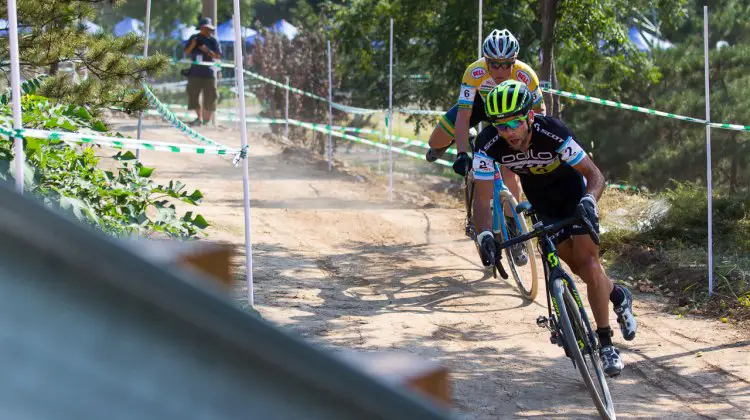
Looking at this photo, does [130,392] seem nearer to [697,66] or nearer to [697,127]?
[697,127]

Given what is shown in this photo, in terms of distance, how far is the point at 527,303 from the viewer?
23.7ft

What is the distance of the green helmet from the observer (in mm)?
4648

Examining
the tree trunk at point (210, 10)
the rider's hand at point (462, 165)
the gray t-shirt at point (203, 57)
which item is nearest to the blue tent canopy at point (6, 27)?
the rider's hand at point (462, 165)

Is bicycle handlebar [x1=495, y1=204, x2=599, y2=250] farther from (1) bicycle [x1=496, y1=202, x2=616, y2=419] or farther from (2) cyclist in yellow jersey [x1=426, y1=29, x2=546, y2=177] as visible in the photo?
(2) cyclist in yellow jersey [x1=426, y1=29, x2=546, y2=177]

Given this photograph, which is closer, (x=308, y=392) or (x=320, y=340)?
(x=308, y=392)

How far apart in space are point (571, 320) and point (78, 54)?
175 inches

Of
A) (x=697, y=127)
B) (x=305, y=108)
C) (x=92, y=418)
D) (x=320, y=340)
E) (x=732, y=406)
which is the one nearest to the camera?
(x=92, y=418)

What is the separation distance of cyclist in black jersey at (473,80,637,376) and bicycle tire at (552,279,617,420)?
83 millimetres

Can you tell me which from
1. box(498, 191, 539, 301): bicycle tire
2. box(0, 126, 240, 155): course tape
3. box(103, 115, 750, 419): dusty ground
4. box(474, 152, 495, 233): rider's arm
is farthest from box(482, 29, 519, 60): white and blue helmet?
box(0, 126, 240, 155): course tape

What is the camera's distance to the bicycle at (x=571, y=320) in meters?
4.53

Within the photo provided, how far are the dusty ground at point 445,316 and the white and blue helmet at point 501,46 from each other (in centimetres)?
192

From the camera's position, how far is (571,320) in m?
4.66

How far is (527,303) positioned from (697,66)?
7311mm

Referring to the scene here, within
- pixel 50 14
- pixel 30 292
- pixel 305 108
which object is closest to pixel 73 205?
pixel 50 14
